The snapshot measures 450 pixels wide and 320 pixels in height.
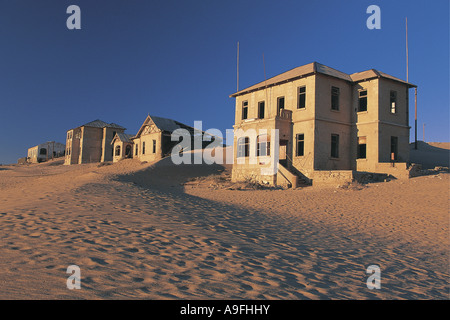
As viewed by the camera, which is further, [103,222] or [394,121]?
[394,121]

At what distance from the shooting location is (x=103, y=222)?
7527 millimetres

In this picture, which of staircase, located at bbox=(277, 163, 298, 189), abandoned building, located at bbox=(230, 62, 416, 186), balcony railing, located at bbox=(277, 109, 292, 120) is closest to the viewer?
staircase, located at bbox=(277, 163, 298, 189)

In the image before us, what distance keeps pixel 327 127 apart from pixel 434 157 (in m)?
15.7

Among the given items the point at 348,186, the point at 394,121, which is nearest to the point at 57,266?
the point at 348,186

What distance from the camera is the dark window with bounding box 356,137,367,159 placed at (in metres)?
22.4

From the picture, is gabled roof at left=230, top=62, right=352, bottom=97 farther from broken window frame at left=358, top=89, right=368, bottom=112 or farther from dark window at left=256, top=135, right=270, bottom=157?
dark window at left=256, top=135, right=270, bottom=157

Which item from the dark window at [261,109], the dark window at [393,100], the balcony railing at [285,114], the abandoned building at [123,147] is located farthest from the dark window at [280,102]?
the abandoned building at [123,147]

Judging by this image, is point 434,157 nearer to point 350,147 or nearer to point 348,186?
point 350,147

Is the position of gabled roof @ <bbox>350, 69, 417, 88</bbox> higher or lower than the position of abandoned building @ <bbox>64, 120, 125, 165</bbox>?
higher

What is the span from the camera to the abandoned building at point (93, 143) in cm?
4869

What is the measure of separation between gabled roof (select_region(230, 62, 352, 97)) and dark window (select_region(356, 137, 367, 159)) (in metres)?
4.57

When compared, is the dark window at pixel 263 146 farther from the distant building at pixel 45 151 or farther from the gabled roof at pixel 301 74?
the distant building at pixel 45 151

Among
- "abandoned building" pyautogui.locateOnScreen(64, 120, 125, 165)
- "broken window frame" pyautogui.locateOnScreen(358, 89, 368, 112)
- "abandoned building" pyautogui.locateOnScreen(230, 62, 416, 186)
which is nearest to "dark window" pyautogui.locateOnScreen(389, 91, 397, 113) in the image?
"abandoned building" pyautogui.locateOnScreen(230, 62, 416, 186)

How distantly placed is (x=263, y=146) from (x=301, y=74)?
5773 mm
